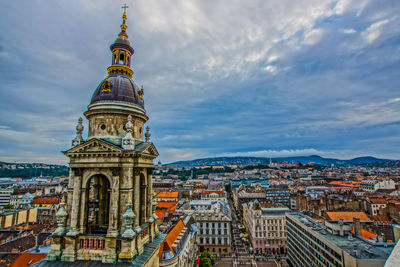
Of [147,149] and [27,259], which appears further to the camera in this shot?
[27,259]

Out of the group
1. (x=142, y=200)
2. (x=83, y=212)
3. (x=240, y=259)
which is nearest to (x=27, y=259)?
(x=83, y=212)

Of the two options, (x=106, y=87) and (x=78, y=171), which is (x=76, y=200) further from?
(x=106, y=87)

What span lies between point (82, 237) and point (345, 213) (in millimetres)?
79919

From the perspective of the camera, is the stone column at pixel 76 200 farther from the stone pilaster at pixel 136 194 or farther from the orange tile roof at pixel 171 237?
the orange tile roof at pixel 171 237

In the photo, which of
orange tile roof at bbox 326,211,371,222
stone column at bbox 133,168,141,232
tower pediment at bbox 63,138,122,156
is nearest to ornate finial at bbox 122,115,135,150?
tower pediment at bbox 63,138,122,156

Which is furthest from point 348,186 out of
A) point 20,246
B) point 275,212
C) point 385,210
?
point 20,246

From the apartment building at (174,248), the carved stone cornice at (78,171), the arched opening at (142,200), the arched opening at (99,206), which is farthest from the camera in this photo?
the apartment building at (174,248)

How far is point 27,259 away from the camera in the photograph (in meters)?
40.7

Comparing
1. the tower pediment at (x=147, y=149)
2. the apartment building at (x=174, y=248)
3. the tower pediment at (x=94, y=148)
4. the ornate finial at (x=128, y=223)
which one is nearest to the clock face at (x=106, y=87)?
the tower pediment at (x=94, y=148)

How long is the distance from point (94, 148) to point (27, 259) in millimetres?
36217

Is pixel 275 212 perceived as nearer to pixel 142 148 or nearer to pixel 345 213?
pixel 345 213

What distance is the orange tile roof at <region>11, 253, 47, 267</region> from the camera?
39.8 m

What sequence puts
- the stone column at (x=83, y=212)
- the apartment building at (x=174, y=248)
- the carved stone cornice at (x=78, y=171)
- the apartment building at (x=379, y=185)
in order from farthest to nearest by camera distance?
the apartment building at (x=379, y=185) < the apartment building at (x=174, y=248) < the carved stone cornice at (x=78, y=171) < the stone column at (x=83, y=212)

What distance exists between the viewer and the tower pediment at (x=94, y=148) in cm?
1895
